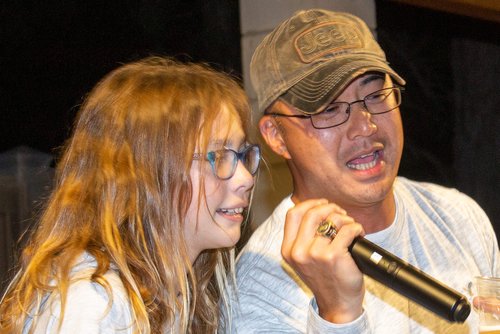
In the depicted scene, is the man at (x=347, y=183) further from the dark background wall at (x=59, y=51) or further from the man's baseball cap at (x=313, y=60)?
the dark background wall at (x=59, y=51)

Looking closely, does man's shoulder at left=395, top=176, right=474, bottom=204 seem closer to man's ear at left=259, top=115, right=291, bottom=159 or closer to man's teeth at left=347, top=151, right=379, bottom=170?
man's teeth at left=347, top=151, right=379, bottom=170

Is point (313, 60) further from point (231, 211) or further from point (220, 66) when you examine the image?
point (220, 66)

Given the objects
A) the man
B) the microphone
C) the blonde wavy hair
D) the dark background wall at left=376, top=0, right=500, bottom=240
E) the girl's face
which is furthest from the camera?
the dark background wall at left=376, top=0, right=500, bottom=240

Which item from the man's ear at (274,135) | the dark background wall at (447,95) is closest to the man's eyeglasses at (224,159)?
the man's ear at (274,135)

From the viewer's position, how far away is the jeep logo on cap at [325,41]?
212 cm

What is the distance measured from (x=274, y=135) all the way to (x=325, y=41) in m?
0.26

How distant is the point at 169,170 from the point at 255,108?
136 centimetres

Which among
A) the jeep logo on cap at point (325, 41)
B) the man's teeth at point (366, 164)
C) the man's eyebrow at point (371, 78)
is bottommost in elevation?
the man's teeth at point (366, 164)

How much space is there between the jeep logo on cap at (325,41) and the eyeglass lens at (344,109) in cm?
13

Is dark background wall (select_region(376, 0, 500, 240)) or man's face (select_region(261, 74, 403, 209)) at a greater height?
man's face (select_region(261, 74, 403, 209))

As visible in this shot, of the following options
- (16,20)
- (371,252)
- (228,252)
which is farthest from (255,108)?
(371,252)

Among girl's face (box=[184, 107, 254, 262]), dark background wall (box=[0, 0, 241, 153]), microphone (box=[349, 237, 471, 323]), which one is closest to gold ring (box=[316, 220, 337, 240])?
microphone (box=[349, 237, 471, 323])

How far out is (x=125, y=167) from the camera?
1.78 meters

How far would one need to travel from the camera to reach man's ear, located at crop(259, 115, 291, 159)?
219 cm
